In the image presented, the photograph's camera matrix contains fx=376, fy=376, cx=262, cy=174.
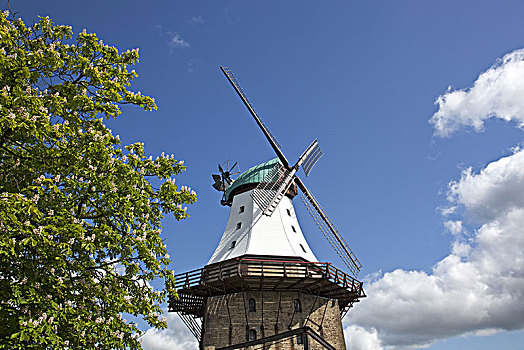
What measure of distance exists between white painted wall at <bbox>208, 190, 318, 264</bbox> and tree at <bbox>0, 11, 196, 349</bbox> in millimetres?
15285

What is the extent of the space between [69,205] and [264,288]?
16.4m

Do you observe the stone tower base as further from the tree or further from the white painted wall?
the tree

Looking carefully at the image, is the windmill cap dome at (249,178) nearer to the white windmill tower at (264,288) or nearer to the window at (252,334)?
the white windmill tower at (264,288)

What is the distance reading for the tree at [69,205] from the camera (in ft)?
24.8

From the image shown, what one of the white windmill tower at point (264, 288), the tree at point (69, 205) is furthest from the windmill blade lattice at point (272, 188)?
the tree at point (69, 205)

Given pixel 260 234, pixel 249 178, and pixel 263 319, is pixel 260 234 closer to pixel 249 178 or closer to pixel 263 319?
pixel 263 319

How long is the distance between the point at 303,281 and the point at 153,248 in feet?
49.4

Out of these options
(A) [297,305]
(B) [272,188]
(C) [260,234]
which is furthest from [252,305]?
(B) [272,188]

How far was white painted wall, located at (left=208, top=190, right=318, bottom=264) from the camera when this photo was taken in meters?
25.0

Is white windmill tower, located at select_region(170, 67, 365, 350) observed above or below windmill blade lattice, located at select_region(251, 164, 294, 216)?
below

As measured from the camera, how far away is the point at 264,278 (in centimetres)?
2208

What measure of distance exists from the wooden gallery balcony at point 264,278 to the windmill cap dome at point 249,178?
788 centimetres

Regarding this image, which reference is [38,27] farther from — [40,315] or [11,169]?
[40,315]

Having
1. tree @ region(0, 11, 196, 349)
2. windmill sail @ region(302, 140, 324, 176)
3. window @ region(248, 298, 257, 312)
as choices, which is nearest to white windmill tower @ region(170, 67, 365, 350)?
window @ region(248, 298, 257, 312)
